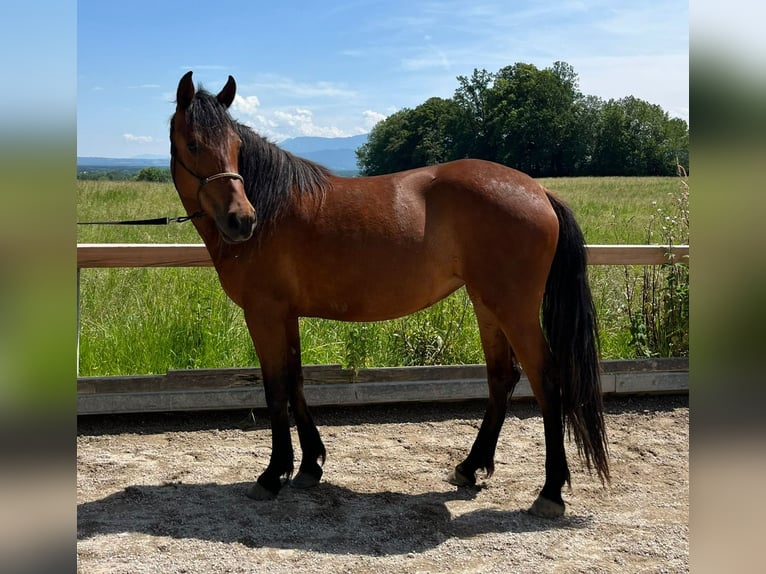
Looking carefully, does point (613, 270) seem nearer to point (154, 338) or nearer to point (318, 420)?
point (318, 420)

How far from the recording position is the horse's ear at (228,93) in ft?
10.7

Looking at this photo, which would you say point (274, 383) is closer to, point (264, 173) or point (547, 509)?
point (264, 173)

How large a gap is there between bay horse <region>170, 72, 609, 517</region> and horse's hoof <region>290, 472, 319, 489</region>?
0.06m

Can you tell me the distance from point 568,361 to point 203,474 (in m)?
2.27

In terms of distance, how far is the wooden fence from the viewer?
14.4ft

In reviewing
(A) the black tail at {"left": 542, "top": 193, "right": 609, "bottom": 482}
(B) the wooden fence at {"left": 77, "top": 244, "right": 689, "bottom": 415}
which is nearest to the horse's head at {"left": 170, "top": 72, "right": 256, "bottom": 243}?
(B) the wooden fence at {"left": 77, "top": 244, "right": 689, "bottom": 415}

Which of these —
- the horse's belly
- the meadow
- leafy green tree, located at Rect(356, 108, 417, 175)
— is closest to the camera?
the horse's belly

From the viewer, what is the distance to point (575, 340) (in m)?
3.30

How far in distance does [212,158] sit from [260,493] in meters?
1.84

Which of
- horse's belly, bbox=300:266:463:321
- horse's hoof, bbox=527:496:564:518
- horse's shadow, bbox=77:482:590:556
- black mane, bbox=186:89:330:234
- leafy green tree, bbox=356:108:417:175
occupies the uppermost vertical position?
leafy green tree, bbox=356:108:417:175

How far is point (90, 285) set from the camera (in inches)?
247

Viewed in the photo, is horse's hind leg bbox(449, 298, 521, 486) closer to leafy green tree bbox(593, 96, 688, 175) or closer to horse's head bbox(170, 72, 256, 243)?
horse's head bbox(170, 72, 256, 243)

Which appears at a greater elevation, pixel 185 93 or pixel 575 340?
pixel 185 93

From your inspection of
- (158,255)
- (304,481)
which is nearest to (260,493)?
(304,481)
